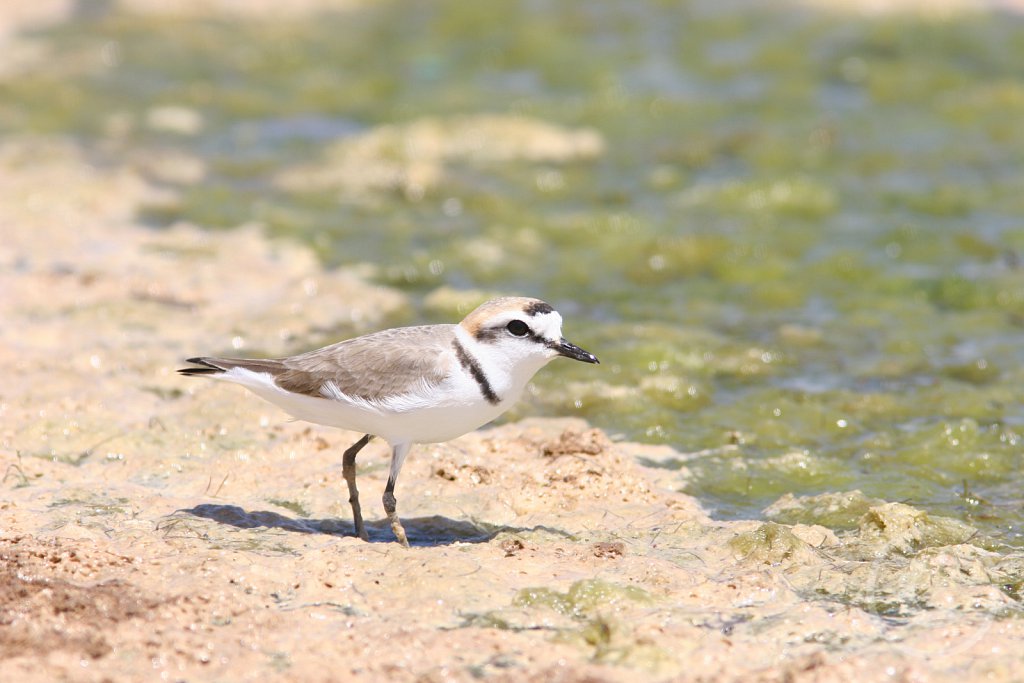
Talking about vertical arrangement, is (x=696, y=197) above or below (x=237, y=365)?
above

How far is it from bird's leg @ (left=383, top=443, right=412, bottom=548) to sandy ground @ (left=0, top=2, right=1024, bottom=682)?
4.4 inches

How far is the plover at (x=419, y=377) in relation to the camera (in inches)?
231

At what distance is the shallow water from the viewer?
795 cm

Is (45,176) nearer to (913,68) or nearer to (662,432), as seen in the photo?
(662,432)

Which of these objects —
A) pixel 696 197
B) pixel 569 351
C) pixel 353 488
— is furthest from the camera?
pixel 696 197

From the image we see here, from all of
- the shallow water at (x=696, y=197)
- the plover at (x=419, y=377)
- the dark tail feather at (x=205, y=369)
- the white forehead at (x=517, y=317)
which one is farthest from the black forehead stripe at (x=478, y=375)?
the shallow water at (x=696, y=197)

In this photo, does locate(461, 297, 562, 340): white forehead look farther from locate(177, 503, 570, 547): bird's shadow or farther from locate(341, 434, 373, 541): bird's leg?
locate(177, 503, 570, 547): bird's shadow

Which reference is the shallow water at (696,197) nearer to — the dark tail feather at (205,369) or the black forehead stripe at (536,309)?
the black forehead stripe at (536,309)

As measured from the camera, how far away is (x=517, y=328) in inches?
233

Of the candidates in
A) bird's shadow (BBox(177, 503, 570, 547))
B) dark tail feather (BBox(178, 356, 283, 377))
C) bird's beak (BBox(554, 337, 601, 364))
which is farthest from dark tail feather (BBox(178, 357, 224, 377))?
bird's beak (BBox(554, 337, 601, 364))

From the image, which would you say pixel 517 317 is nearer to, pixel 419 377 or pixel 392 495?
pixel 419 377

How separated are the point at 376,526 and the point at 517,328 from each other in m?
1.30

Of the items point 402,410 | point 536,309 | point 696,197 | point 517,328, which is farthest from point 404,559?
point 696,197

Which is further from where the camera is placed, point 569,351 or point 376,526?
point 376,526
